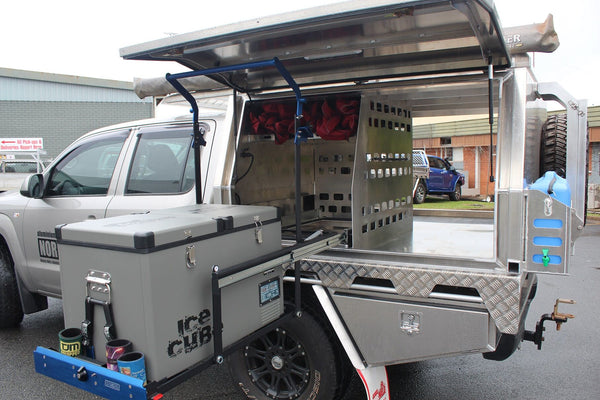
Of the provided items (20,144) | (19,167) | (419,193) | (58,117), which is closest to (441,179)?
(419,193)

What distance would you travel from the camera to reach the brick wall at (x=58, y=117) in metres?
24.9

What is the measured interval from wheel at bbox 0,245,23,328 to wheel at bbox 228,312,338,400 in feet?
9.70

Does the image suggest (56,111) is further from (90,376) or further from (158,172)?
(90,376)

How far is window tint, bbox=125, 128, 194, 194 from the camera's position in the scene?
161 inches

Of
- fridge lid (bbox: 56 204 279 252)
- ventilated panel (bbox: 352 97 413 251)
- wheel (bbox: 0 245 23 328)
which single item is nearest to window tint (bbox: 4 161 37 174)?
wheel (bbox: 0 245 23 328)

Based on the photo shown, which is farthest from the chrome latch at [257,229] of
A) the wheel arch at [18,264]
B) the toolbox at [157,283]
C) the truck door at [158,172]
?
the wheel arch at [18,264]

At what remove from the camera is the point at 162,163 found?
4234 mm

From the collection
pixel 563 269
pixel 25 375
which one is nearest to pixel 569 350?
pixel 563 269

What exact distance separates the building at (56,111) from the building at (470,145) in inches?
554

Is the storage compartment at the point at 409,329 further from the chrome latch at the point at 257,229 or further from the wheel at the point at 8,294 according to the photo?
the wheel at the point at 8,294

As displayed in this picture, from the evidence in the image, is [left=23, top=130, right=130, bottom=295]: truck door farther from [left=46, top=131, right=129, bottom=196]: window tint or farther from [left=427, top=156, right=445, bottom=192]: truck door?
[left=427, top=156, right=445, bottom=192]: truck door

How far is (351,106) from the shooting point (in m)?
3.55

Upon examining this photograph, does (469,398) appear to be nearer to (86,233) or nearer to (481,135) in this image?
(86,233)

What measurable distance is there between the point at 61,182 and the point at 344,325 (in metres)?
3.27
